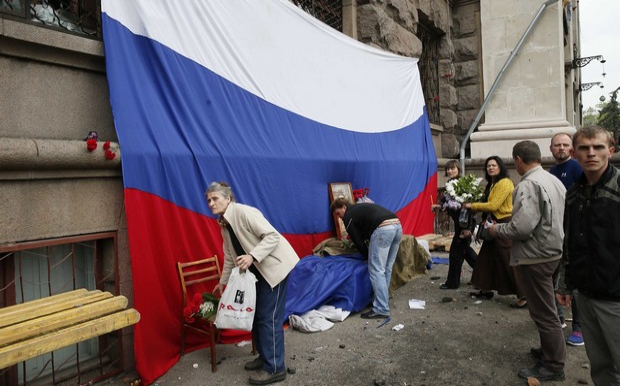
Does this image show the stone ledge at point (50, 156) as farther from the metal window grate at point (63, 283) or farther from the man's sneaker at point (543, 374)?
the man's sneaker at point (543, 374)

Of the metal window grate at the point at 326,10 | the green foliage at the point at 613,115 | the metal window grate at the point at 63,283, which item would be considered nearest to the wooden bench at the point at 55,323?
the metal window grate at the point at 63,283

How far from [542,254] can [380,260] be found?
199 centimetres

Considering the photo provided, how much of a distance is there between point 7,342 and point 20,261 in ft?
4.60

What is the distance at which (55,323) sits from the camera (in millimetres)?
2258

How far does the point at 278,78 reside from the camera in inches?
219

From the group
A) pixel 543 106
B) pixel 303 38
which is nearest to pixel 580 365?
pixel 303 38

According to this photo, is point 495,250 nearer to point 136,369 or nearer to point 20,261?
point 136,369

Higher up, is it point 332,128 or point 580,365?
point 332,128

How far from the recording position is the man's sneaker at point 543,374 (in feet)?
11.0

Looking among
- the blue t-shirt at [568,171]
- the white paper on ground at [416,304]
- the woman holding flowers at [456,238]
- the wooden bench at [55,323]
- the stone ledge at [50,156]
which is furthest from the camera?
the woman holding flowers at [456,238]

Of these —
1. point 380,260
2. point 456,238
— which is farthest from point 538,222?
point 456,238

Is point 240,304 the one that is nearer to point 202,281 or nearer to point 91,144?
point 202,281

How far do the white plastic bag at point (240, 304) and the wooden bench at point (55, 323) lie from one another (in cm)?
91

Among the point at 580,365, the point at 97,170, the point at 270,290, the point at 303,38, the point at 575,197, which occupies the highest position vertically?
the point at 303,38
